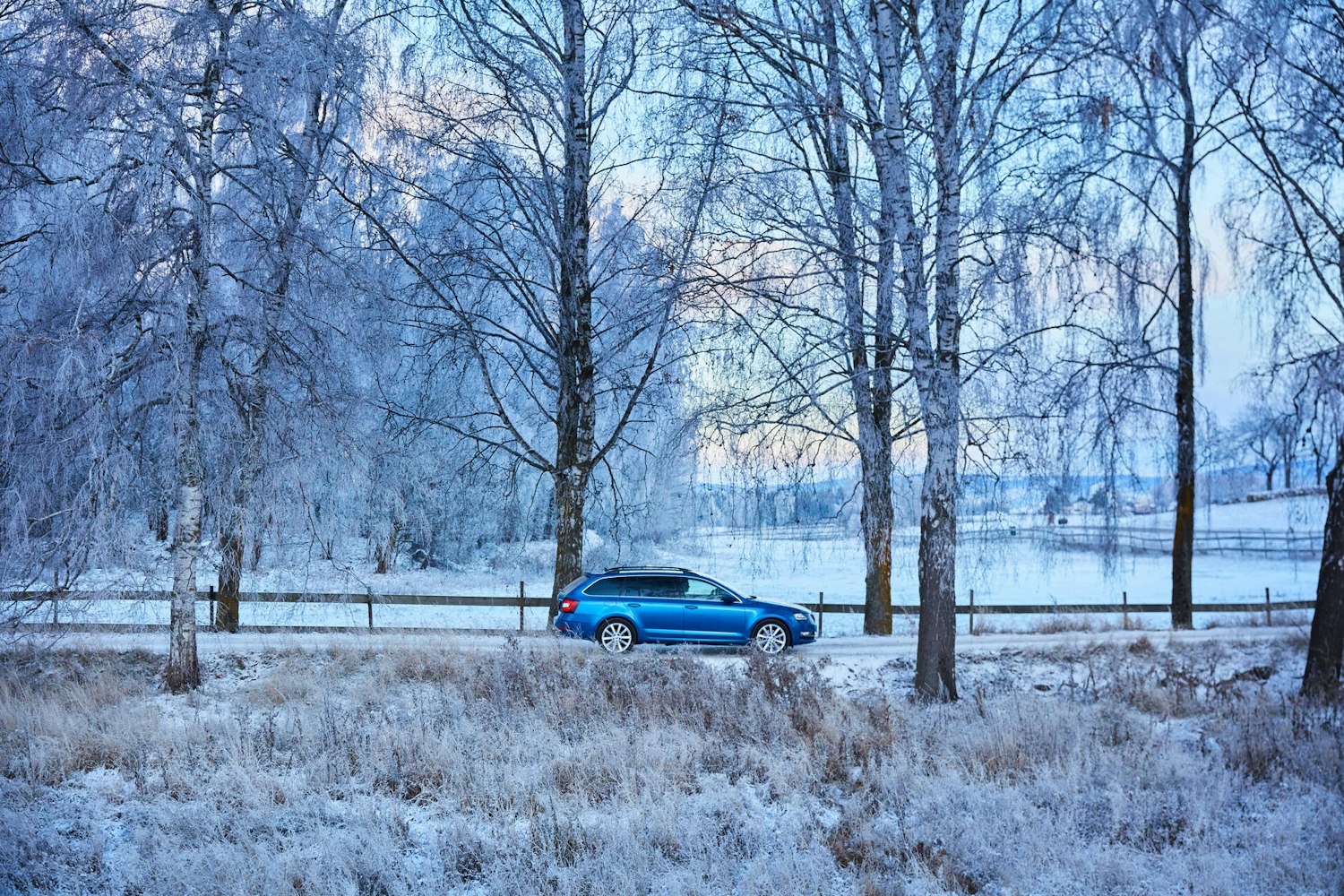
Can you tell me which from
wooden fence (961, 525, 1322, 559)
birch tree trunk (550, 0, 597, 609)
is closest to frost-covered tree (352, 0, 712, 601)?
birch tree trunk (550, 0, 597, 609)

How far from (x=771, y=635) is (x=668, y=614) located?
180cm

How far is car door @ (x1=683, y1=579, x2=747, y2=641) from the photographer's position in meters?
14.9

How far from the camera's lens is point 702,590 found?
15.1 meters

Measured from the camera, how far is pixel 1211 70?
1166 centimetres

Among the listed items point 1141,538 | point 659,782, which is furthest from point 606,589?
point 1141,538

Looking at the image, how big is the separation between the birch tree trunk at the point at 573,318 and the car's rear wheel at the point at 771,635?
3.33m

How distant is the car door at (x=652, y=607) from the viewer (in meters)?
14.8

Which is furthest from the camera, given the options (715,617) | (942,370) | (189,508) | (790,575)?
(790,575)

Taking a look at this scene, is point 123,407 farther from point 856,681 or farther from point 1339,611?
point 1339,611

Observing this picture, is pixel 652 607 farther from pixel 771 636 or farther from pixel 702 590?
pixel 771 636

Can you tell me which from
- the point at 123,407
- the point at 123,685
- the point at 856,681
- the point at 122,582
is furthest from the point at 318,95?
the point at 856,681

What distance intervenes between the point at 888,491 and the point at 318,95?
10.1m

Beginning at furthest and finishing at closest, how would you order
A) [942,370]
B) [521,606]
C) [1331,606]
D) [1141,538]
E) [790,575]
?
1. [790,575]
2. [521,606]
3. [1141,538]
4. [1331,606]
5. [942,370]

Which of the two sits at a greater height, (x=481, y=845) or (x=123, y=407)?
(x=123, y=407)
